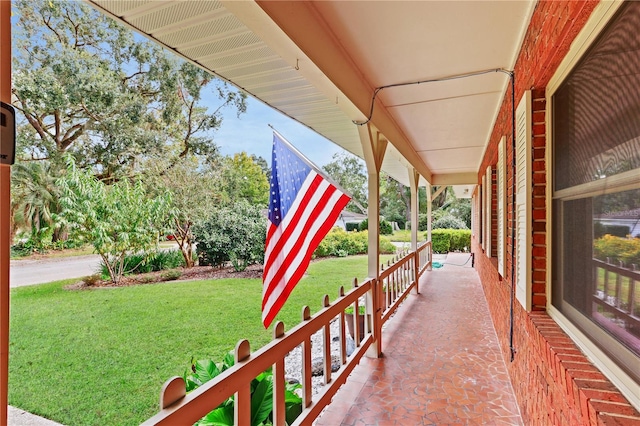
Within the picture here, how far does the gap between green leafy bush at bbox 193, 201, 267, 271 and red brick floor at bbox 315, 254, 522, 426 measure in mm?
6308

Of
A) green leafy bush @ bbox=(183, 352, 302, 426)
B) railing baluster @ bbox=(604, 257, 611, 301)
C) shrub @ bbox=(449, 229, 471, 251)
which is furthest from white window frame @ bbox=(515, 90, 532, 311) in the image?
shrub @ bbox=(449, 229, 471, 251)

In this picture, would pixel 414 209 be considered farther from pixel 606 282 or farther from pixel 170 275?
pixel 170 275

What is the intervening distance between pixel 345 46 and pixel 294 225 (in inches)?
49.5

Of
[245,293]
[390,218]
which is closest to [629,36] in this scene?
[245,293]

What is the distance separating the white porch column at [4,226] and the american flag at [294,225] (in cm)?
138

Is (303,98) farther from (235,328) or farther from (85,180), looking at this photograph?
(85,180)

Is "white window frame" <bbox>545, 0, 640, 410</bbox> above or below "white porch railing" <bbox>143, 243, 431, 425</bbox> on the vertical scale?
above

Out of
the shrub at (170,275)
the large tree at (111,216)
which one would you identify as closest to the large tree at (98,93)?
the large tree at (111,216)

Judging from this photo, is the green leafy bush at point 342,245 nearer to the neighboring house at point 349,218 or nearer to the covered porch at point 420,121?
the neighboring house at point 349,218

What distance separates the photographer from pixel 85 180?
8.17 m

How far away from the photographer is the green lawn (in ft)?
12.6

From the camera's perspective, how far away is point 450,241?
1708 cm

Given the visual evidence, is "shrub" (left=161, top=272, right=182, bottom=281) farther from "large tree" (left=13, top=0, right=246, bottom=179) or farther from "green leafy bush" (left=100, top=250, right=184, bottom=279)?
"large tree" (left=13, top=0, right=246, bottom=179)

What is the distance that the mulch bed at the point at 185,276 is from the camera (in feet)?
29.8
